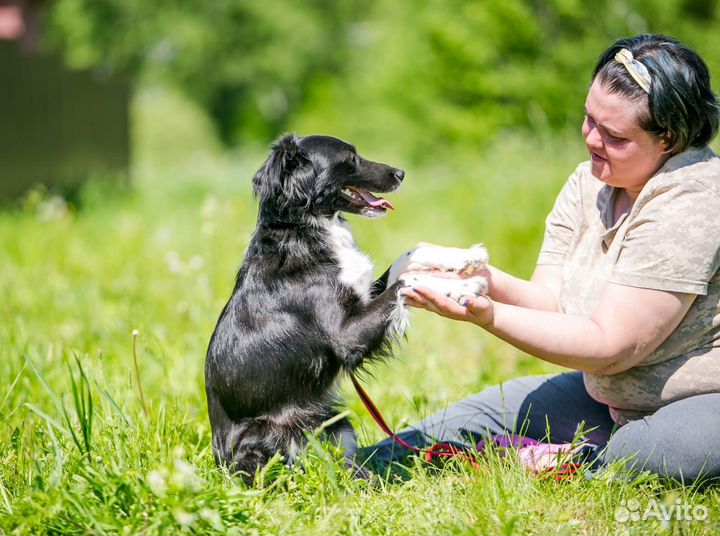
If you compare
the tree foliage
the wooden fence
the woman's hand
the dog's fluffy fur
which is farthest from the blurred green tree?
the woman's hand

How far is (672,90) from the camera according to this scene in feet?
7.54

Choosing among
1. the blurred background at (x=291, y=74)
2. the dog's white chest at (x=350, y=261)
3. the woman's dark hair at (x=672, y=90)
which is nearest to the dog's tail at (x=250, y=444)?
the dog's white chest at (x=350, y=261)

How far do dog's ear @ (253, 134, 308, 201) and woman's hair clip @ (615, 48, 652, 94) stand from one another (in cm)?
123

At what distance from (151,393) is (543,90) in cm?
1183

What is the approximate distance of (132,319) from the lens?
435 centimetres

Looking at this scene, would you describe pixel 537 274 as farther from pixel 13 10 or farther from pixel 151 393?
pixel 13 10

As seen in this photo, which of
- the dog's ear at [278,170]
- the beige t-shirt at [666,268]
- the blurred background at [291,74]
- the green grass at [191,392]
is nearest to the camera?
the green grass at [191,392]

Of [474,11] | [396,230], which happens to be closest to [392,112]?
[474,11]

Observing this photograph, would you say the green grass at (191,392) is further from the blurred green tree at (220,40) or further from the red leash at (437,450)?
the blurred green tree at (220,40)

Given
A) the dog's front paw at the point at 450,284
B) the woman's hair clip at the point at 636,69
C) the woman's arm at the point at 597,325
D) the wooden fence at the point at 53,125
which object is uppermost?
the wooden fence at the point at 53,125

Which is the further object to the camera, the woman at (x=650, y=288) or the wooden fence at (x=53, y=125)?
the wooden fence at (x=53, y=125)

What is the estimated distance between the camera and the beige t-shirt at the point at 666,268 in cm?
230

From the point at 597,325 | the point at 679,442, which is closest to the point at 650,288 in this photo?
the point at 597,325
